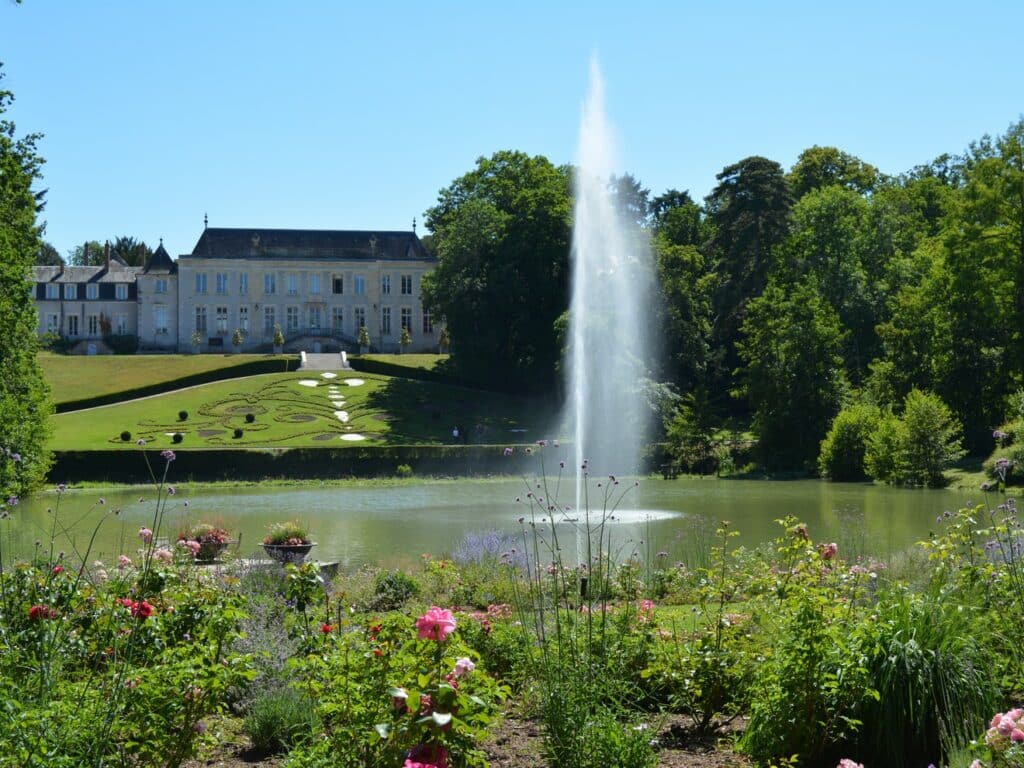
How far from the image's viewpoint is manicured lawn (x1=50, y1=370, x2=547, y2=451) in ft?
A: 138

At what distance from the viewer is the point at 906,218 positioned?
2141 inches

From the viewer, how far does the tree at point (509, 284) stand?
53.2 m

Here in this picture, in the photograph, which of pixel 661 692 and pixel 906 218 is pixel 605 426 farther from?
pixel 661 692

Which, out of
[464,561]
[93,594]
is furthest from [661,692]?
[464,561]

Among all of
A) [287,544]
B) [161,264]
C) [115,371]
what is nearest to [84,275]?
[161,264]

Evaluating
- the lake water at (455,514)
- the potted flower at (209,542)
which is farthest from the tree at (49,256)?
the potted flower at (209,542)

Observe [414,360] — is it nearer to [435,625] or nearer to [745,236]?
[745,236]

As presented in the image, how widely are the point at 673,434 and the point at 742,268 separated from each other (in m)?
16.6

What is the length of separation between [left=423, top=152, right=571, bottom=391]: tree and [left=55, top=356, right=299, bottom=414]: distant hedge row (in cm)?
862

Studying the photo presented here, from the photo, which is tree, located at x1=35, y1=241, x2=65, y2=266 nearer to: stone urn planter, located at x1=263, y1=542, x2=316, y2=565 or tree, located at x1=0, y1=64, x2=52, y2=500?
tree, located at x1=0, y1=64, x2=52, y2=500

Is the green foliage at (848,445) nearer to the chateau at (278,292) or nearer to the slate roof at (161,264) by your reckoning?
the chateau at (278,292)

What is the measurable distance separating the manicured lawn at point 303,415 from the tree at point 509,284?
1839 millimetres

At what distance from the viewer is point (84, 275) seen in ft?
275

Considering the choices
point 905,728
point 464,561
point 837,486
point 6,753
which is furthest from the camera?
point 837,486
